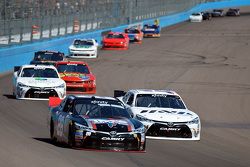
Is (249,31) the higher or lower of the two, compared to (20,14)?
lower

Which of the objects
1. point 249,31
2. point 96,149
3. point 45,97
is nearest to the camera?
point 96,149

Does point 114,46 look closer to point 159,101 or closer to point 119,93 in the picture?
point 119,93

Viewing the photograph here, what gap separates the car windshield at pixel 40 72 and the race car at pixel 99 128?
1214 centimetres

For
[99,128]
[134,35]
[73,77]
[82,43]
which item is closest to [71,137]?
[99,128]

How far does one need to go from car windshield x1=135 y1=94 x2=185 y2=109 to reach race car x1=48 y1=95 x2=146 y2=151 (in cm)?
319

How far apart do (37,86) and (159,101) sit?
8.52 m

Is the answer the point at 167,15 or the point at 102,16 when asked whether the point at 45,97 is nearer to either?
the point at 102,16

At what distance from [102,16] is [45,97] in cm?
4143

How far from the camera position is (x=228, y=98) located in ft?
110

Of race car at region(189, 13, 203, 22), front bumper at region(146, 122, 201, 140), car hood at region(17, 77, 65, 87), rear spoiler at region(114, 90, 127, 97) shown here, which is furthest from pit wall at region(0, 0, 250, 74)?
front bumper at region(146, 122, 201, 140)

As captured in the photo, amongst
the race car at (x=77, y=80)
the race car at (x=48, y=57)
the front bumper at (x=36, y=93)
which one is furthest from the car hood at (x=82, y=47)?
the front bumper at (x=36, y=93)

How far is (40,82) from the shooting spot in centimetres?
2978


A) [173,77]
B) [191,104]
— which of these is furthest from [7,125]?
[173,77]

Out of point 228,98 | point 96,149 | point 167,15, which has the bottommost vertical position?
point 167,15
